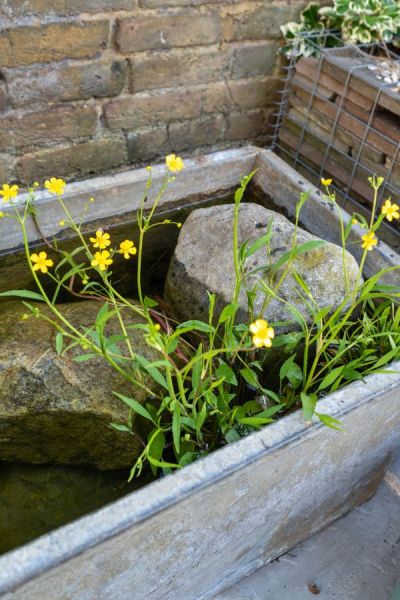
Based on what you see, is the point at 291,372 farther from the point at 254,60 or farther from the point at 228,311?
the point at 254,60

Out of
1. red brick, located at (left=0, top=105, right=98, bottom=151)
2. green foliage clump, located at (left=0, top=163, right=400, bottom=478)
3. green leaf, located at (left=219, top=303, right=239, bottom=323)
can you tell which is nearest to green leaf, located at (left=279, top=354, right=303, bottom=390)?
green foliage clump, located at (left=0, top=163, right=400, bottom=478)

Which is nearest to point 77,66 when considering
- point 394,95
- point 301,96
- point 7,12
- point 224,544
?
point 7,12

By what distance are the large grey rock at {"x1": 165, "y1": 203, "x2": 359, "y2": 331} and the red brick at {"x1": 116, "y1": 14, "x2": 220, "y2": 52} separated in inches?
28.6

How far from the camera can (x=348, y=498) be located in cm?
175

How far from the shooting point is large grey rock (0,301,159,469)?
1.53m

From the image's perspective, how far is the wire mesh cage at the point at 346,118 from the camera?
221cm

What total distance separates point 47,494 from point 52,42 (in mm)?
1499

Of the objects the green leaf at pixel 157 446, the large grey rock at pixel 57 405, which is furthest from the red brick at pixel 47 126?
the green leaf at pixel 157 446

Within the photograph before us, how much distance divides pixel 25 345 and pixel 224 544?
75 cm

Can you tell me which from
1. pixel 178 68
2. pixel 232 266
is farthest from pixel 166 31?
pixel 232 266

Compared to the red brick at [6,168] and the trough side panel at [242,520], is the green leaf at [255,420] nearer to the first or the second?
the trough side panel at [242,520]

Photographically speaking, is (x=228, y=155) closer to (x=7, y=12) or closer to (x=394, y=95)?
(x=394, y=95)

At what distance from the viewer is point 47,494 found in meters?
1.55

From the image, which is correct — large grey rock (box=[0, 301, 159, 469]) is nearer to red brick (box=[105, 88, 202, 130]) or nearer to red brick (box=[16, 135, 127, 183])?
red brick (box=[16, 135, 127, 183])
